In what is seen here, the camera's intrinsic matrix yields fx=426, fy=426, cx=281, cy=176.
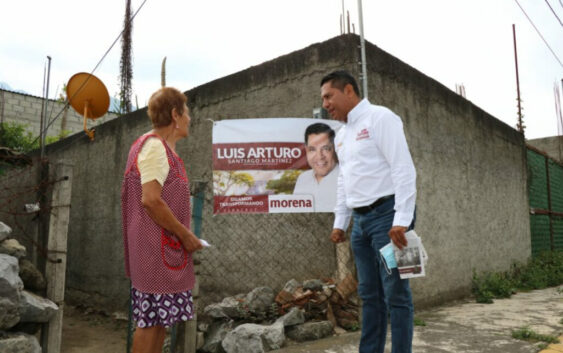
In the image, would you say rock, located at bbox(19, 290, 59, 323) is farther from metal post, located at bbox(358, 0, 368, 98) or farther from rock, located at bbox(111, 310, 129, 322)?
metal post, located at bbox(358, 0, 368, 98)

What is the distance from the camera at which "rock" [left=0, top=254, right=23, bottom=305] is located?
2770 mm

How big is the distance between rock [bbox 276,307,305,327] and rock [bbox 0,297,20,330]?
75.4 inches

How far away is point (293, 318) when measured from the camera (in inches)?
139

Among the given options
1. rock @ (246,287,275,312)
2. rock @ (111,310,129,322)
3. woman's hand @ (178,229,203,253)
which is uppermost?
woman's hand @ (178,229,203,253)

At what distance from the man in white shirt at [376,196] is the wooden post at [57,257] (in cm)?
235

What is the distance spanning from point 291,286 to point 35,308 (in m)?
2.08

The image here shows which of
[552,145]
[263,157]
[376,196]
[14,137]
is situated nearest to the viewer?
[376,196]

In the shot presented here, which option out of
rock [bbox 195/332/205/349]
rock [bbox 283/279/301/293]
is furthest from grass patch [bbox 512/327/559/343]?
rock [bbox 195/332/205/349]

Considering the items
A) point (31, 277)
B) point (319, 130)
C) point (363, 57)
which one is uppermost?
point (363, 57)

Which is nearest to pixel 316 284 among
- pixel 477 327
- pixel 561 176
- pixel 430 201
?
pixel 477 327

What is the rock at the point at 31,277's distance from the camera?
3228 millimetres

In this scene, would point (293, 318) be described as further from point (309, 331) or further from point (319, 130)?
point (319, 130)

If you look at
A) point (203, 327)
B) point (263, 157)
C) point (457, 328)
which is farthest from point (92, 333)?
point (457, 328)

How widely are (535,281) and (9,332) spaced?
7.13 m
